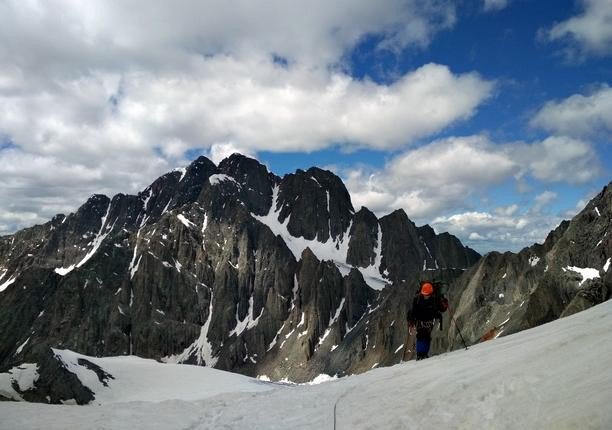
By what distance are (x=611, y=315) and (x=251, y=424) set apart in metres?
10.4

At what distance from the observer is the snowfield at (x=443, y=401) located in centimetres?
867

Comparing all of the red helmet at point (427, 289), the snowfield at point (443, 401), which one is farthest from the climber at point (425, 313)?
the snowfield at point (443, 401)

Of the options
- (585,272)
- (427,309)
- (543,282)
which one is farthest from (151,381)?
(585,272)

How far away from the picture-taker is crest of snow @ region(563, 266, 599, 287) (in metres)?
76.6

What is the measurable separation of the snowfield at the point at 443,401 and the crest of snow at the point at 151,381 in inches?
1739

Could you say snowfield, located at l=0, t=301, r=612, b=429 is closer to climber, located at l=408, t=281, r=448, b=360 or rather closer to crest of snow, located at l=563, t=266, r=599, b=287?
climber, located at l=408, t=281, r=448, b=360

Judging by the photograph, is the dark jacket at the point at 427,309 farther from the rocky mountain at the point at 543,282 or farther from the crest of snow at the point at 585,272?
the crest of snow at the point at 585,272

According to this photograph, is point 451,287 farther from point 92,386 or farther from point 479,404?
point 479,404

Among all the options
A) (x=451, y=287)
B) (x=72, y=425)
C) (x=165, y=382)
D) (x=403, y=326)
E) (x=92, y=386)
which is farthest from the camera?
(x=403, y=326)

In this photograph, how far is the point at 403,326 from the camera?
15925 cm

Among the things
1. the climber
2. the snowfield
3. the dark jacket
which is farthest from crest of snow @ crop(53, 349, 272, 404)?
the snowfield

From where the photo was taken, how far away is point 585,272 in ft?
261

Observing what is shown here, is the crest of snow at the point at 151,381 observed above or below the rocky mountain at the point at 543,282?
below

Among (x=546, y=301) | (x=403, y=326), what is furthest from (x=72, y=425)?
(x=403, y=326)
